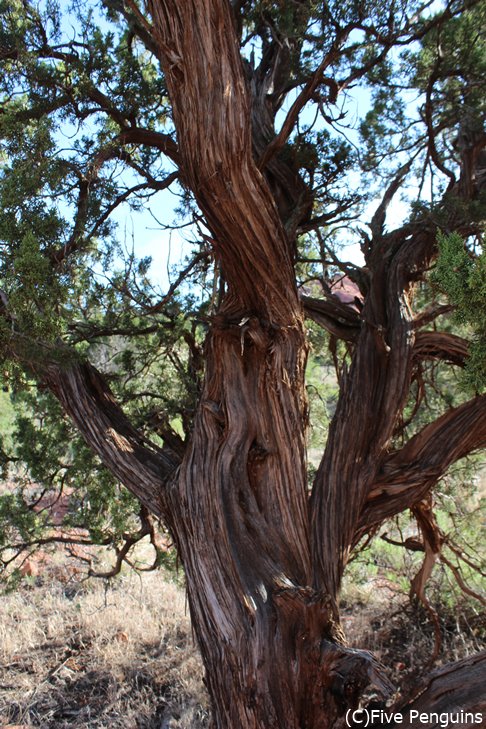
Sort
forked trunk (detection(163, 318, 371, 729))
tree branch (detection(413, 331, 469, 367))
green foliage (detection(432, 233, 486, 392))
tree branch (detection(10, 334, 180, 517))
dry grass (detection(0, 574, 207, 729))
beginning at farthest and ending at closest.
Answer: dry grass (detection(0, 574, 207, 729))
tree branch (detection(413, 331, 469, 367))
tree branch (detection(10, 334, 180, 517))
forked trunk (detection(163, 318, 371, 729))
green foliage (detection(432, 233, 486, 392))

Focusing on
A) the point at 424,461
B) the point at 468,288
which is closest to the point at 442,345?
the point at 424,461

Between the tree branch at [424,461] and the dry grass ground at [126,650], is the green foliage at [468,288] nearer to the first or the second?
the tree branch at [424,461]

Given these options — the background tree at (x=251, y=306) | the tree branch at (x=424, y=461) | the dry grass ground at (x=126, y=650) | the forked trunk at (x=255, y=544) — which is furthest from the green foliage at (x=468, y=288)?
the dry grass ground at (x=126, y=650)

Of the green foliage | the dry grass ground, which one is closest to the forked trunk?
the green foliage

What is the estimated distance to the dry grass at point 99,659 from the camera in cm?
504

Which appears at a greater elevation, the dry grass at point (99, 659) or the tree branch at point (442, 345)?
the tree branch at point (442, 345)

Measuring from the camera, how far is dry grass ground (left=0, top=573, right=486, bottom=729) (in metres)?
5.06

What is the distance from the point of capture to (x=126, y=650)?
6.02 metres

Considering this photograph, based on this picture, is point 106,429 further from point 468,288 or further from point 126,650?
point 126,650

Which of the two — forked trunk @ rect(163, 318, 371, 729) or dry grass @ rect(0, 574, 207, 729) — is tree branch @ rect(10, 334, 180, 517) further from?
dry grass @ rect(0, 574, 207, 729)

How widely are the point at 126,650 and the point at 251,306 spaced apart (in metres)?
4.00

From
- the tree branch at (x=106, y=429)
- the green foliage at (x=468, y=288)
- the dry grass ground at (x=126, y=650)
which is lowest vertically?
the dry grass ground at (x=126, y=650)

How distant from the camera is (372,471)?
12.4 feet

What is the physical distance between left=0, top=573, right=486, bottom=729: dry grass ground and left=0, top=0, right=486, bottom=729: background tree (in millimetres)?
1443
